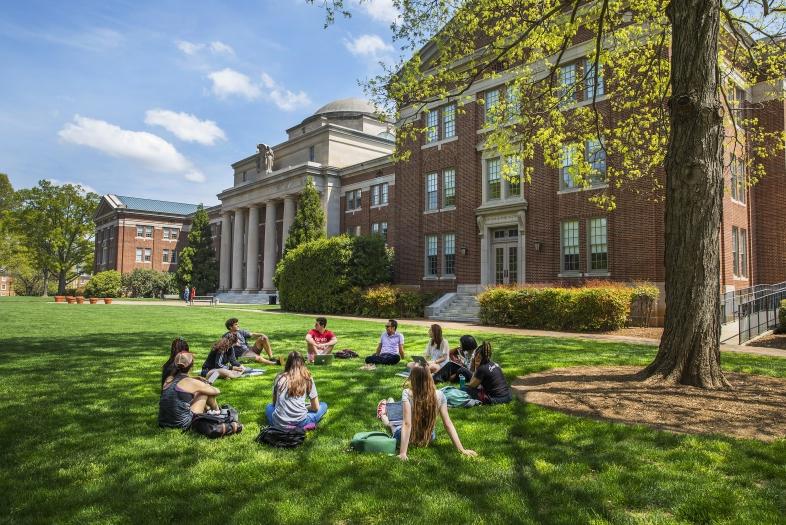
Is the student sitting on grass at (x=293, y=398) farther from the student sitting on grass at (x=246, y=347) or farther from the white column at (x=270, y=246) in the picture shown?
the white column at (x=270, y=246)

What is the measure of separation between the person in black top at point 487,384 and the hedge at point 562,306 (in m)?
12.4

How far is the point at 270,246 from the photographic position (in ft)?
167

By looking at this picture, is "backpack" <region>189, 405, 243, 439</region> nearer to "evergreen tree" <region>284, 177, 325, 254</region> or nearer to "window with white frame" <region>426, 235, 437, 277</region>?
"window with white frame" <region>426, 235, 437, 277</region>

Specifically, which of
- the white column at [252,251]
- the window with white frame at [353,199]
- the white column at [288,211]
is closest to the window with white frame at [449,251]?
the window with white frame at [353,199]

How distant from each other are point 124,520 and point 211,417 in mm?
2257

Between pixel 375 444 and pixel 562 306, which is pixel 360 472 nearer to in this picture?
pixel 375 444

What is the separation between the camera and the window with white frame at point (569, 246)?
24609 millimetres

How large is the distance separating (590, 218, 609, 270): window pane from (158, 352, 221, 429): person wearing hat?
20.3 metres

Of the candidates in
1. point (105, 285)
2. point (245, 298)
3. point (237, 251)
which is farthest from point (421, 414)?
point (105, 285)

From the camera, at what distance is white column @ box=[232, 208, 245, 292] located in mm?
56062

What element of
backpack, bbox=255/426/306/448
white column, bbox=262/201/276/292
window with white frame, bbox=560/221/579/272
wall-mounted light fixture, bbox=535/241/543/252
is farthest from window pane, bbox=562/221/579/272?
white column, bbox=262/201/276/292

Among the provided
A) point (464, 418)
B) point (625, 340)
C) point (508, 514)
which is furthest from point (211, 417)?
point (625, 340)

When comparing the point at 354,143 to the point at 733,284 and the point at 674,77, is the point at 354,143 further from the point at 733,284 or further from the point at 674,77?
the point at 674,77

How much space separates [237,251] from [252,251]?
13.5 ft
